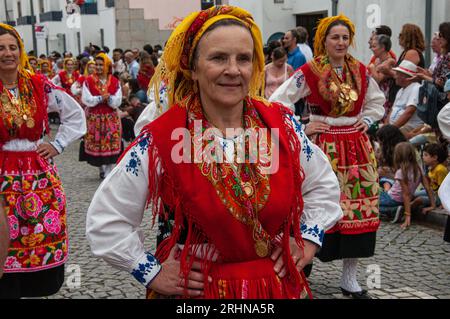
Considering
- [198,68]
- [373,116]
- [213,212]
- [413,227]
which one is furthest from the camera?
[413,227]

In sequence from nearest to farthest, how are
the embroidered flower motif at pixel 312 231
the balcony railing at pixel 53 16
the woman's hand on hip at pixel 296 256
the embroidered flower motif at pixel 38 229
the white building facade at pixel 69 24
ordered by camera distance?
the woman's hand on hip at pixel 296 256 < the embroidered flower motif at pixel 312 231 < the embroidered flower motif at pixel 38 229 < the white building facade at pixel 69 24 < the balcony railing at pixel 53 16

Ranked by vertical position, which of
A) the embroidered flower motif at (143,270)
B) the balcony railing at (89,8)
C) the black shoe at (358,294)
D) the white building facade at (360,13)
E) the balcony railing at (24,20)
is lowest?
the black shoe at (358,294)

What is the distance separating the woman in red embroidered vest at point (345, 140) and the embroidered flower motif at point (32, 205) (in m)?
2.01

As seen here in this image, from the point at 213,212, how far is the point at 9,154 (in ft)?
8.69

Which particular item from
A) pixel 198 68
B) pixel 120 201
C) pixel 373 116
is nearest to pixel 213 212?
pixel 120 201

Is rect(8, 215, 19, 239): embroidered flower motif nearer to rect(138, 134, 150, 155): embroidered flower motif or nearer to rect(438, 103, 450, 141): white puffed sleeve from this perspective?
rect(138, 134, 150, 155): embroidered flower motif

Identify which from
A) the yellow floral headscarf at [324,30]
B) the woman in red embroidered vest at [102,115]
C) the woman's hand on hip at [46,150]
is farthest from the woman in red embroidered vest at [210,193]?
the woman in red embroidered vest at [102,115]

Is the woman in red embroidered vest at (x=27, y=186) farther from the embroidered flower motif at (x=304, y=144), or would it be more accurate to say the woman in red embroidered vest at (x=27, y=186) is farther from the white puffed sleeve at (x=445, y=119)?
the white puffed sleeve at (x=445, y=119)

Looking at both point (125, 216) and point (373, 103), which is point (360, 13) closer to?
point (373, 103)

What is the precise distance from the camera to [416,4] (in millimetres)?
12281

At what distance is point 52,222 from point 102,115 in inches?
238

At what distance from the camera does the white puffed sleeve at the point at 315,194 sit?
8.75 ft

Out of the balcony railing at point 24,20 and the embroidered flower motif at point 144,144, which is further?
the balcony railing at point 24,20
